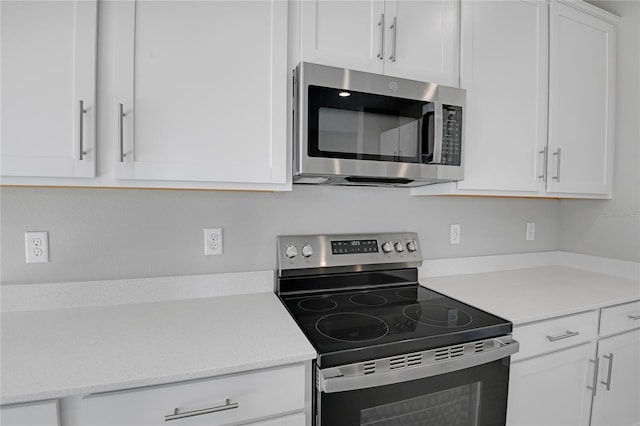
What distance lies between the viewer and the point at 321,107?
1.20 metres

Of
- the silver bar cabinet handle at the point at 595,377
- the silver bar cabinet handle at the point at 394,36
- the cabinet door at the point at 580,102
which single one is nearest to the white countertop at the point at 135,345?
the silver bar cabinet handle at the point at 394,36

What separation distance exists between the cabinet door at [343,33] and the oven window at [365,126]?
0.52 ft

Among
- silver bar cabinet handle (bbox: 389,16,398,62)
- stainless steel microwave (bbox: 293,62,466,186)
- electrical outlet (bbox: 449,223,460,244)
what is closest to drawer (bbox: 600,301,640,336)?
electrical outlet (bbox: 449,223,460,244)

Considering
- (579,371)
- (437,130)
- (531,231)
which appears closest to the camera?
(437,130)

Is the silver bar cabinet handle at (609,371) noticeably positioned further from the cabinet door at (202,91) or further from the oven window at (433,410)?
the cabinet door at (202,91)

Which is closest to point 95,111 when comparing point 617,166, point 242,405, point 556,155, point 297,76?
point 297,76

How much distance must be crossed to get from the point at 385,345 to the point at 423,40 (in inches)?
48.5

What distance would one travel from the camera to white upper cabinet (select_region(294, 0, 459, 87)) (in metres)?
1.25

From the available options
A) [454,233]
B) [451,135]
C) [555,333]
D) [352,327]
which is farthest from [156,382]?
[454,233]

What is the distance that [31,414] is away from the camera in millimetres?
753

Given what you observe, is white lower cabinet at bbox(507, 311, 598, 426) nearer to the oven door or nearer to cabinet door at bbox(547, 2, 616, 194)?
the oven door

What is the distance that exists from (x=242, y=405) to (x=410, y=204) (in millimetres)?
1276

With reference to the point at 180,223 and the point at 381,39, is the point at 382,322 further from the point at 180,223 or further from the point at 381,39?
the point at 381,39

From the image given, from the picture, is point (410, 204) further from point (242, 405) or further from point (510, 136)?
point (242, 405)
